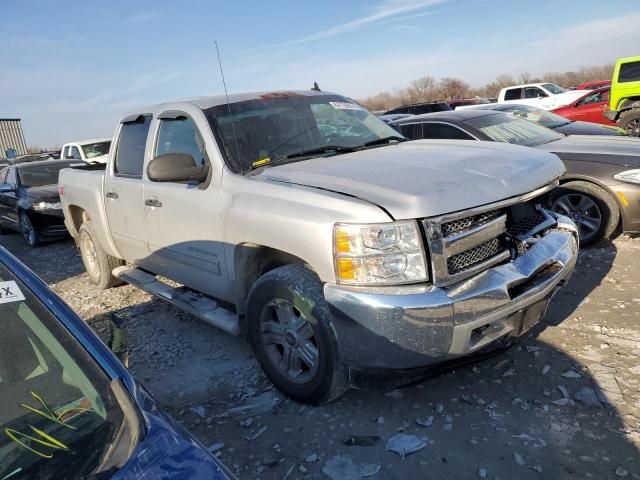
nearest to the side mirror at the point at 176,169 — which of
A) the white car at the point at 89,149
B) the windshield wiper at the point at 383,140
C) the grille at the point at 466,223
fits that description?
the windshield wiper at the point at 383,140

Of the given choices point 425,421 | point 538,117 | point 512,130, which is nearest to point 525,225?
point 425,421

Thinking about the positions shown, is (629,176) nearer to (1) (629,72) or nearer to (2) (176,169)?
(2) (176,169)

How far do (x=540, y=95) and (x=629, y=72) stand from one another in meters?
7.42

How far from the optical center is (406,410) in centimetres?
299

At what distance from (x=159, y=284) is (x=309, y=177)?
210cm

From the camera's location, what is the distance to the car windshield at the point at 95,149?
47.0 feet

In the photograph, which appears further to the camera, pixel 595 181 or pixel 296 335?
pixel 595 181

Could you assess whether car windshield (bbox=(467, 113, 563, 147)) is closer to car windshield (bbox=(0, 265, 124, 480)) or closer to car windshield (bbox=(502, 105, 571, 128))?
car windshield (bbox=(502, 105, 571, 128))

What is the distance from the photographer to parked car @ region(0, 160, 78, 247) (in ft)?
29.5

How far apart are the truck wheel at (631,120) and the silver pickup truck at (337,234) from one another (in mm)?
10387

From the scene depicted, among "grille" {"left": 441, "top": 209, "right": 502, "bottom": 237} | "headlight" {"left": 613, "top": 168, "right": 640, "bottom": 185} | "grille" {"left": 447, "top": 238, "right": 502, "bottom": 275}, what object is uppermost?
"grille" {"left": 441, "top": 209, "right": 502, "bottom": 237}

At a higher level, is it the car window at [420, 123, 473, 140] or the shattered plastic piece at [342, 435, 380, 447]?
the car window at [420, 123, 473, 140]

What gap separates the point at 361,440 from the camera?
9.09 ft

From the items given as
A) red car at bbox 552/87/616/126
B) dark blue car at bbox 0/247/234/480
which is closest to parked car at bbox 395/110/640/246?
dark blue car at bbox 0/247/234/480
